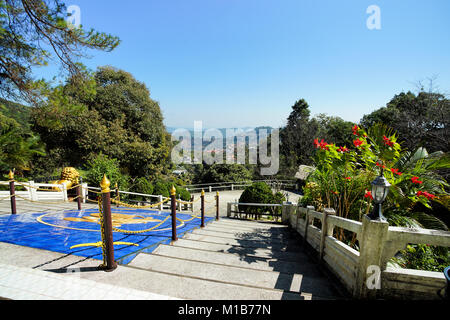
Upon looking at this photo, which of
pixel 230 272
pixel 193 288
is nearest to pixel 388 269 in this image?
pixel 230 272

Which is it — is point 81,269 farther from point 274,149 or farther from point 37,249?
point 274,149

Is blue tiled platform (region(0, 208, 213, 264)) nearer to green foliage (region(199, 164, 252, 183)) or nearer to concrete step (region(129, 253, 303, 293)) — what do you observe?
concrete step (region(129, 253, 303, 293))

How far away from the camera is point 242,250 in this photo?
13.9ft

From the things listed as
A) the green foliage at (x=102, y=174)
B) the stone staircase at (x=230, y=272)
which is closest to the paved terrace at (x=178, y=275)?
the stone staircase at (x=230, y=272)

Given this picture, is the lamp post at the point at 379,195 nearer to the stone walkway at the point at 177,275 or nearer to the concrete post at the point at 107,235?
the stone walkway at the point at 177,275

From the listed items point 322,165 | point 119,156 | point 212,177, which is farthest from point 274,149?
point 322,165

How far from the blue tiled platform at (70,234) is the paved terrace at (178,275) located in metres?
0.21

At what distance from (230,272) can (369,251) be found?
6.13 ft

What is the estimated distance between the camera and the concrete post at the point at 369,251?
2.24 m

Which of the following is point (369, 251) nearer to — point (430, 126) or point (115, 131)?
point (430, 126)

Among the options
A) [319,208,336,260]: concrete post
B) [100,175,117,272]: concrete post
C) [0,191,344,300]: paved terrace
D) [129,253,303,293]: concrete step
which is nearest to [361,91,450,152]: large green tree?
[319,208,336,260]: concrete post

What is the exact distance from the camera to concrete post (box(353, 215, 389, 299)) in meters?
2.24

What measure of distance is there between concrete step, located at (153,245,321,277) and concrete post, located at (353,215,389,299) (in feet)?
2.96
